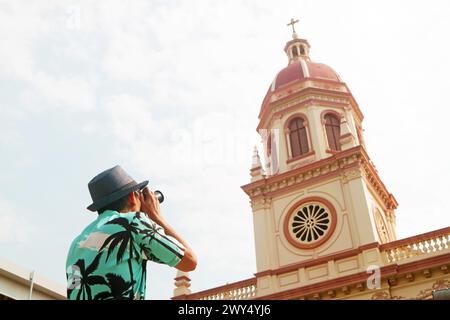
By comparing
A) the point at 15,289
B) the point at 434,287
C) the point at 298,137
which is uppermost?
the point at 298,137

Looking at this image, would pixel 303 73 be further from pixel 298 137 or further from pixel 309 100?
pixel 298 137

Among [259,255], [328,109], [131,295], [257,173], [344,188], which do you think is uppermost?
[328,109]

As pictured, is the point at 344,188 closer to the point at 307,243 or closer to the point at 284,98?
the point at 307,243

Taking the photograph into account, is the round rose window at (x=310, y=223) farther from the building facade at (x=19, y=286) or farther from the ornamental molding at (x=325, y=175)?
the building facade at (x=19, y=286)

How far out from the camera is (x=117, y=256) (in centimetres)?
287

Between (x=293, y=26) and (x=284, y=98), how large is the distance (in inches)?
321

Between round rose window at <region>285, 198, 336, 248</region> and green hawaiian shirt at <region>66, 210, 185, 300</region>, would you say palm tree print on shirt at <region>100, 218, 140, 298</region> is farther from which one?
round rose window at <region>285, 198, 336, 248</region>

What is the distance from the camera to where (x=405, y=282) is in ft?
55.7

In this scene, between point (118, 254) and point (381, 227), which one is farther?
point (381, 227)

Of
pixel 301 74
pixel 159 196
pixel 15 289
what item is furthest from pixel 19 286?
pixel 301 74

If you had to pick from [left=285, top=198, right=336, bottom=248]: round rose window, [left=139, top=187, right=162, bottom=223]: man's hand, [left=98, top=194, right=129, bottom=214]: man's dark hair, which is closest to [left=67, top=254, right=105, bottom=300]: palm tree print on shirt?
[left=98, top=194, right=129, bottom=214]: man's dark hair

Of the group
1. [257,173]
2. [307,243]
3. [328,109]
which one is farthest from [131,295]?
[328,109]

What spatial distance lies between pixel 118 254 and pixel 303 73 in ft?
79.3
